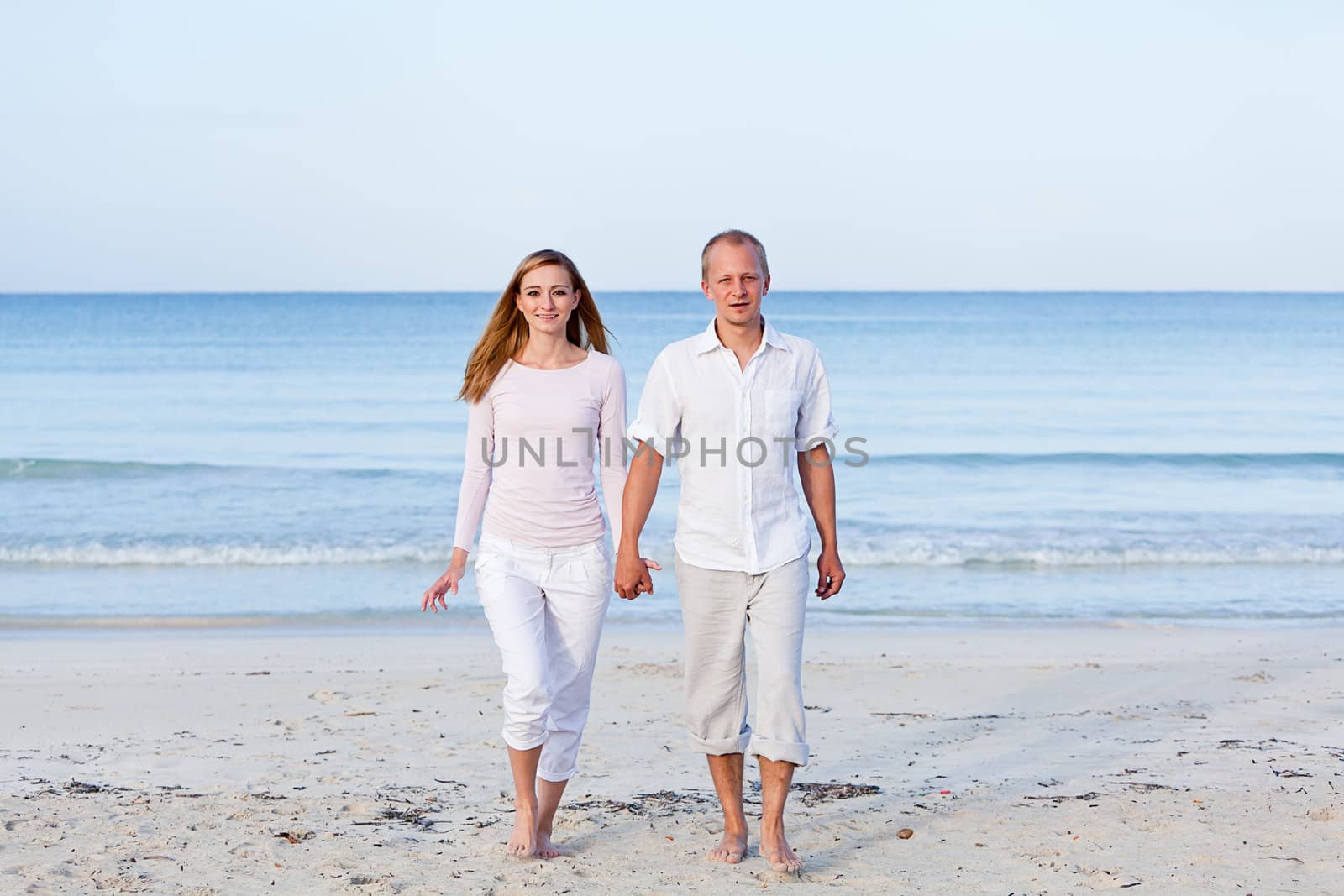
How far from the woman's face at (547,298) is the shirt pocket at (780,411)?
690 millimetres

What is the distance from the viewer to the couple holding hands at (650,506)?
369 cm

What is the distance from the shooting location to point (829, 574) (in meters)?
3.88

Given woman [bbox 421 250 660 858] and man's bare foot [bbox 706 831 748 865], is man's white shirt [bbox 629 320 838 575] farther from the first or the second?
man's bare foot [bbox 706 831 748 865]

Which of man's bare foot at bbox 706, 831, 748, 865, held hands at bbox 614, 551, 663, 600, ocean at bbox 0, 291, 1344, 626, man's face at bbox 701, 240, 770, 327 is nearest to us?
man's face at bbox 701, 240, 770, 327

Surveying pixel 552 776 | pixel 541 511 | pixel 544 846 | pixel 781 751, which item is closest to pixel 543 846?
pixel 544 846

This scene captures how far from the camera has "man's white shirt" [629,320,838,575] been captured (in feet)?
12.1

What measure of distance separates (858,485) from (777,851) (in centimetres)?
1259

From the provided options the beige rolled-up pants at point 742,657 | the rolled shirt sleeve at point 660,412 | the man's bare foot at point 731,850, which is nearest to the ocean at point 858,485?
the man's bare foot at point 731,850

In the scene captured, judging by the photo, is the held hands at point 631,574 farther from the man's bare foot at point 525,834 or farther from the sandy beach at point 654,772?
the sandy beach at point 654,772

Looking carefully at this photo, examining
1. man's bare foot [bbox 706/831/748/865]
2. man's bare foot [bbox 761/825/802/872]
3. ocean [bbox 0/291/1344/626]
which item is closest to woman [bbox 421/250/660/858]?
man's bare foot [bbox 706/831/748/865]

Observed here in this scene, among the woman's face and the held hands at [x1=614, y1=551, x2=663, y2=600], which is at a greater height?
the woman's face

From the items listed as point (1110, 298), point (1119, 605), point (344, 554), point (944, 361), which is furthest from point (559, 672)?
point (1110, 298)

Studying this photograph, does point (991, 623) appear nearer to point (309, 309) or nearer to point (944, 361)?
point (944, 361)

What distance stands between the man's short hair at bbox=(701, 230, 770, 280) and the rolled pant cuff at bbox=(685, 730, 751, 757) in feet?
4.50
